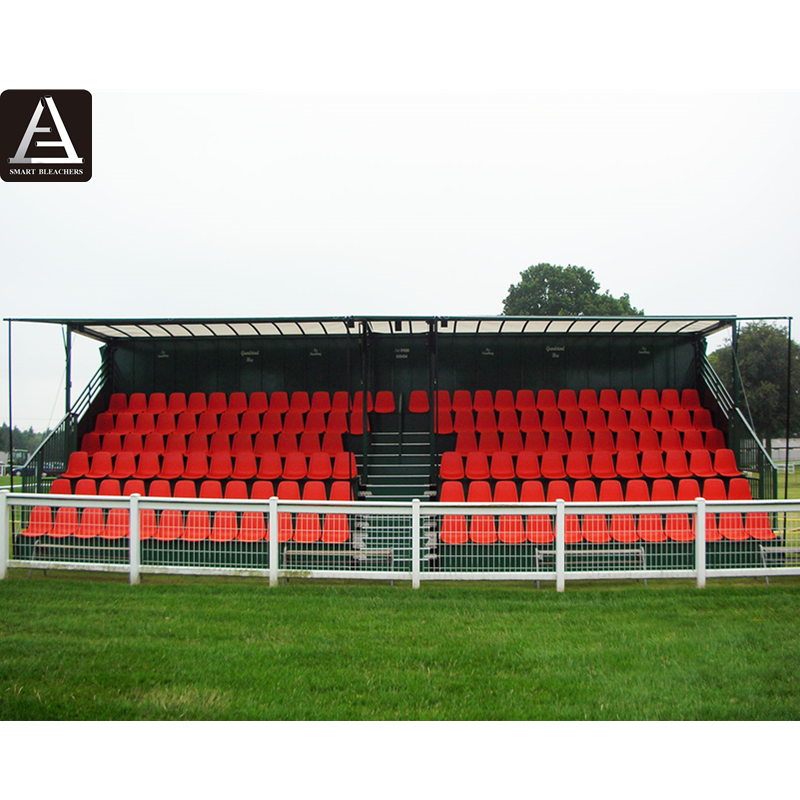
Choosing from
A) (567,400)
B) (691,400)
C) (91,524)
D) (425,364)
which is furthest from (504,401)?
(91,524)

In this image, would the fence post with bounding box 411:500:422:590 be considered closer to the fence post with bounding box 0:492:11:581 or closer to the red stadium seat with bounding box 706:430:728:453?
the fence post with bounding box 0:492:11:581

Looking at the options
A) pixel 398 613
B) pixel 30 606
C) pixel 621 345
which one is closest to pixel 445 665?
pixel 398 613

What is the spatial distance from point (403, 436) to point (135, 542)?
705 centimetres

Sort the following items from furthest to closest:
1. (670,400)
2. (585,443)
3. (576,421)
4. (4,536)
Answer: (670,400) → (576,421) → (585,443) → (4,536)

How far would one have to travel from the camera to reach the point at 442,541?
8.20 metres

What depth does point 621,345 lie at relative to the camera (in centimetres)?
1519

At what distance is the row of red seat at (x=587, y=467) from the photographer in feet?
39.1

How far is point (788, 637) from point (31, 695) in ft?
22.9

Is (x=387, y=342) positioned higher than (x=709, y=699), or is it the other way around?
(x=387, y=342)

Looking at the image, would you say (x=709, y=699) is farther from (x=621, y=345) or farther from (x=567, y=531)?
(x=621, y=345)

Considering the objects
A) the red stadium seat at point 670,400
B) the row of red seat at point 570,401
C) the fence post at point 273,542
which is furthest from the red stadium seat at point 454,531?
the red stadium seat at point 670,400

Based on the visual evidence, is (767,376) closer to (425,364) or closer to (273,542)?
(425,364)

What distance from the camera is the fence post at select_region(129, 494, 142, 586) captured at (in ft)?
27.0

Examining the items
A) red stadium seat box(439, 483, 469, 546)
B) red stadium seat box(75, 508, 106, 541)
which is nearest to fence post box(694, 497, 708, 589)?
red stadium seat box(439, 483, 469, 546)
